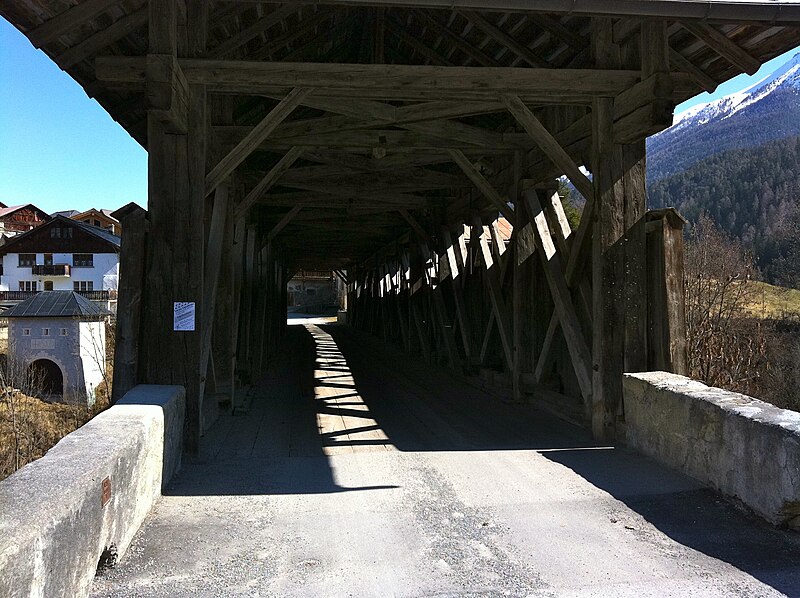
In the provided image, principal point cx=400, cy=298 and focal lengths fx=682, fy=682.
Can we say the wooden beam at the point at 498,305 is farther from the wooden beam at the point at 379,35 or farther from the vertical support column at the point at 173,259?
the vertical support column at the point at 173,259

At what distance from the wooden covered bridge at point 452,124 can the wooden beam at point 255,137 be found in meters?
0.02

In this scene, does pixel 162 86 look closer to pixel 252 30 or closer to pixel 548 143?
pixel 252 30

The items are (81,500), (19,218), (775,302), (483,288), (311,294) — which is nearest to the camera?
(81,500)

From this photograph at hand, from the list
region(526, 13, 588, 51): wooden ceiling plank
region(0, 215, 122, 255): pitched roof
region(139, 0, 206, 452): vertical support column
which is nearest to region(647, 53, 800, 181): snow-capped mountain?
region(0, 215, 122, 255): pitched roof

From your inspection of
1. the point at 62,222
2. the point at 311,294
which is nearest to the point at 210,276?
the point at 62,222

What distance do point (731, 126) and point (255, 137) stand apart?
171 m

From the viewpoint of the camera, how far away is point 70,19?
16.4 feet

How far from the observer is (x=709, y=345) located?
12.0 metres

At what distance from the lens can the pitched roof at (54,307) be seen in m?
30.1

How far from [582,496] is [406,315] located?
13.1m

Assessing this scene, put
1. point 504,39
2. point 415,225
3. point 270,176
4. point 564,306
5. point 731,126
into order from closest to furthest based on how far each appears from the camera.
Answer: point 564,306
point 504,39
point 270,176
point 415,225
point 731,126

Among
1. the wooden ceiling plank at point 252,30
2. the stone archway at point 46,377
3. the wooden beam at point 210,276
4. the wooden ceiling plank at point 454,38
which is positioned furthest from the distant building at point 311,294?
the wooden ceiling plank at point 252,30

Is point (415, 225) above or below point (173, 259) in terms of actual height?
above

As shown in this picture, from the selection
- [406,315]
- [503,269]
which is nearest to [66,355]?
[406,315]
